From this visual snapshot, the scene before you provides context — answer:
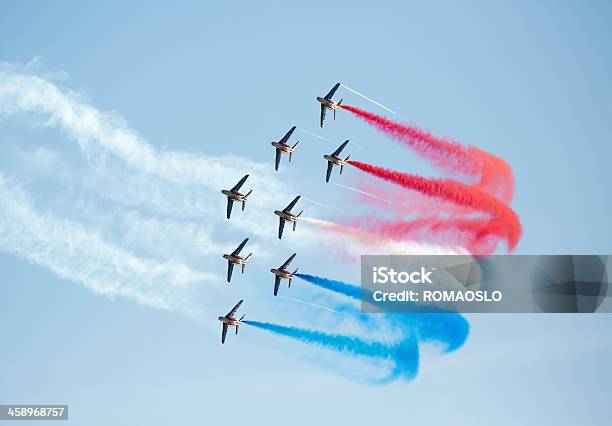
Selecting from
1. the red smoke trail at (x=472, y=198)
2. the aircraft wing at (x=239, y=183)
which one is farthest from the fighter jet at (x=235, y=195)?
the red smoke trail at (x=472, y=198)

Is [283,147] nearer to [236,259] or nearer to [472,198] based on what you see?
[236,259]

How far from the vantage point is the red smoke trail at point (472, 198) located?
10769 cm

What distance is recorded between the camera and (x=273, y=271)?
111312 millimetres

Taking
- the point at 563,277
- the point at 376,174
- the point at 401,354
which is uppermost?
the point at 376,174

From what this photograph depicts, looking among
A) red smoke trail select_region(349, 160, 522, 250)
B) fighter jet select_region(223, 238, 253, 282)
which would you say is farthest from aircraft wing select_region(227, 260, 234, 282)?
red smoke trail select_region(349, 160, 522, 250)

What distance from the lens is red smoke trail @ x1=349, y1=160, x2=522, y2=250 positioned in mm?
107688

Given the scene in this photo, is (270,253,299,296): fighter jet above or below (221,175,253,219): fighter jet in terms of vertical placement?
below

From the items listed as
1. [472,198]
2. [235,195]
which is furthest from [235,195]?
[472,198]

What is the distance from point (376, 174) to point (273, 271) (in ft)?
37.2

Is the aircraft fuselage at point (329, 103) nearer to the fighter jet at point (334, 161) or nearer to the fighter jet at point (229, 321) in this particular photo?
the fighter jet at point (334, 161)

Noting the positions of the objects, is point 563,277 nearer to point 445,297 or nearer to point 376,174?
point 445,297

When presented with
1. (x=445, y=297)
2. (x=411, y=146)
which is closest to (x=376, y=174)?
(x=411, y=146)

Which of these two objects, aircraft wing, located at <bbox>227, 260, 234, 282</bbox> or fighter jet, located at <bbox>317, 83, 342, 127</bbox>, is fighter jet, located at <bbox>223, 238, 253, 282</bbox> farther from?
fighter jet, located at <bbox>317, 83, 342, 127</bbox>

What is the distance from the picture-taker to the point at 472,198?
108562 millimetres
